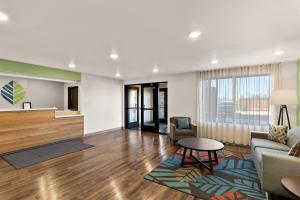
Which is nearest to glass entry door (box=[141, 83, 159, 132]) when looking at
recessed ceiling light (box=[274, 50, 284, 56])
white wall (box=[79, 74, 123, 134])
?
white wall (box=[79, 74, 123, 134])

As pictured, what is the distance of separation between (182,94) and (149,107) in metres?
1.72

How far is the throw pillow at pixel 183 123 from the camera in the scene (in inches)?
195

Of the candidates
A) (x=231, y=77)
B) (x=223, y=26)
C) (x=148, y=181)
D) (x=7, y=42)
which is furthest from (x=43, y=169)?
(x=231, y=77)

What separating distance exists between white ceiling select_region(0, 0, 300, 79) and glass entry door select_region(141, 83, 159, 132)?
3.26 meters

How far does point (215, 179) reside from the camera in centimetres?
268

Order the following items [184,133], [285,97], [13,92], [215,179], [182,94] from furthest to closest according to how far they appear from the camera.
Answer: [182,94], [13,92], [184,133], [285,97], [215,179]

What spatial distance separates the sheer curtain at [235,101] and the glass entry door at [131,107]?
3.11 metres

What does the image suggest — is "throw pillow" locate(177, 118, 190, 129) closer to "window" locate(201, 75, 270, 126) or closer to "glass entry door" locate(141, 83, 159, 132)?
"window" locate(201, 75, 270, 126)

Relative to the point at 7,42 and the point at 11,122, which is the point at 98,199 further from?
the point at 11,122

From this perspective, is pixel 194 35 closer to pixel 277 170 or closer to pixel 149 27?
pixel 149 27

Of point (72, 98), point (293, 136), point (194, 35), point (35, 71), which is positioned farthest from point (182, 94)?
point (72, 98)

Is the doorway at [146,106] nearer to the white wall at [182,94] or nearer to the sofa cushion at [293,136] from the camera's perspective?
the white wall at [182,94]

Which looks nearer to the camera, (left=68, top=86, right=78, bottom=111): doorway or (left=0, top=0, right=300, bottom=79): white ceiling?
(left=0, top=0, right=300, bottom=79): white ceiling

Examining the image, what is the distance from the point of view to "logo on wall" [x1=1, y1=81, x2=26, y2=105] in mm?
5354
